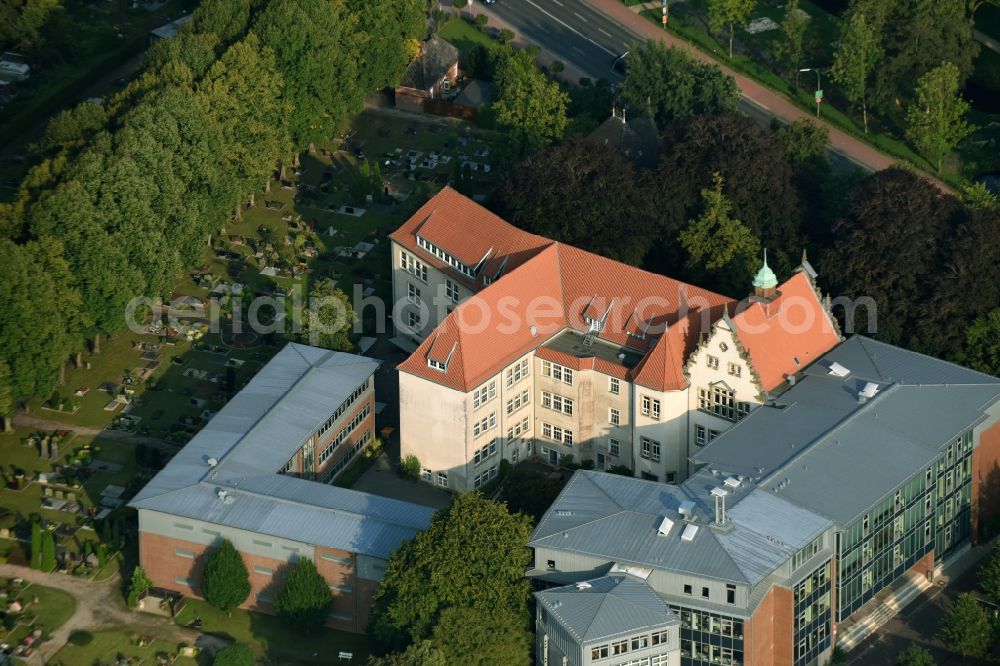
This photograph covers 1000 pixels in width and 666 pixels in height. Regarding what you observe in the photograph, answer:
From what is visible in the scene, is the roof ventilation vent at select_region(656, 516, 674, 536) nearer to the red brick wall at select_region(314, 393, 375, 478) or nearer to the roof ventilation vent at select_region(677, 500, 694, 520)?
the roof ventilation vent at select_region(677, 500, 694, 520)

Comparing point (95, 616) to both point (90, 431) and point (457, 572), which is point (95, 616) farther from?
point (457, 572)

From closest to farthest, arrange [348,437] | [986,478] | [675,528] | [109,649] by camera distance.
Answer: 1. [675,528]
2. [109,649]
3. [986,478]
4. [348,437]

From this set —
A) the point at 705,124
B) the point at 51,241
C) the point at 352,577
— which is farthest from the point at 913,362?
the point at 51,241

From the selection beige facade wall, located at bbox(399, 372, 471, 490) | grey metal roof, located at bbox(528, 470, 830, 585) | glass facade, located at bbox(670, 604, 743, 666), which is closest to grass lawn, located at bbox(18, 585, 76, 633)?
beige facade wall, located at bbox(399, 372, 471, 490)

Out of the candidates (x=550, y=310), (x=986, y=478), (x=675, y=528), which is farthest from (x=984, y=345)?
(x=675, y=528)

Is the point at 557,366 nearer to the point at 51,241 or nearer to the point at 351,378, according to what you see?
the point at 351,378

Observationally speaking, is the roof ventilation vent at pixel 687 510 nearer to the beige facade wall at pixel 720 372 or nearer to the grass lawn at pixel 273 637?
the beige facade wall at pixel 720 372
